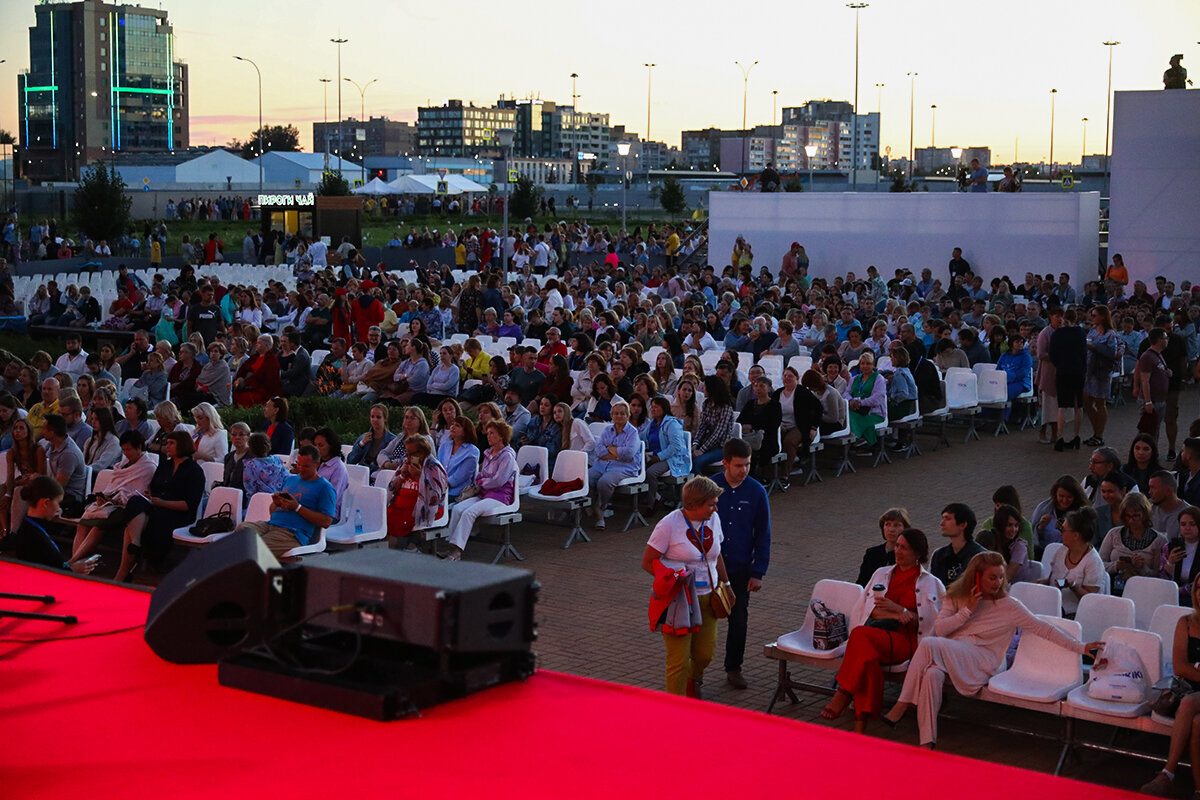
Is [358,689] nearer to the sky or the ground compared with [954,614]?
nearer to the sky

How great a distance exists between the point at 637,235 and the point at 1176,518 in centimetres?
2619

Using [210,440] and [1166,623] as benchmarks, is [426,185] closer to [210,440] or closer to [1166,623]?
[210,440]

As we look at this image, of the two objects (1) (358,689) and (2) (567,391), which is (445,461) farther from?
(1) (358,689)

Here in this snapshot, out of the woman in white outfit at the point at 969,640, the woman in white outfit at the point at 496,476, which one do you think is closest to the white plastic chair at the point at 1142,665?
the woman in white outfit at the point at 969,640

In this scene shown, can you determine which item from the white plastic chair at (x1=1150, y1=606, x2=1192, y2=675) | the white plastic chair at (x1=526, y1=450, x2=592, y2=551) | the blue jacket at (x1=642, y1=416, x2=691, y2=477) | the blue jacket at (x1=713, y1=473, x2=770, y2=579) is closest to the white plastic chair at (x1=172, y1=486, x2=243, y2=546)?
the white plastic chair at (x1=526, y1=450, x2=592, y2=551)

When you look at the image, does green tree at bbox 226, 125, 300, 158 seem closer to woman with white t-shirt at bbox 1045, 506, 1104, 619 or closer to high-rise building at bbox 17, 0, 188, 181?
high-rise building at bbox 17, 0, 188, 181

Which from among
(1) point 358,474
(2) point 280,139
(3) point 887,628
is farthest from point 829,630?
(2) point 280,139

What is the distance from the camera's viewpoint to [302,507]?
30.6 ft

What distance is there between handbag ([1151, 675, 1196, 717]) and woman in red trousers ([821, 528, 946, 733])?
1112mm

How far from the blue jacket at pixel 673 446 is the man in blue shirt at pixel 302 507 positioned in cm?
321

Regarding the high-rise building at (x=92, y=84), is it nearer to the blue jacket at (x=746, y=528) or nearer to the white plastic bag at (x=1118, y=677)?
the blue jacket at (x=746, y=528)

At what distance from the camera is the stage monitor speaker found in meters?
3.47

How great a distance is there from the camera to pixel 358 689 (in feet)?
11.8

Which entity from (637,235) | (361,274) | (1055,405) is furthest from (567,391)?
(637,235)
